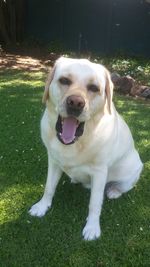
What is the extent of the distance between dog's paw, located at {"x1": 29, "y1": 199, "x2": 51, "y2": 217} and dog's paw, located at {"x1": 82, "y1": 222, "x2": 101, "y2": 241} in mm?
457

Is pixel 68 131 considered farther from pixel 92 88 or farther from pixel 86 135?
pixel 92 88

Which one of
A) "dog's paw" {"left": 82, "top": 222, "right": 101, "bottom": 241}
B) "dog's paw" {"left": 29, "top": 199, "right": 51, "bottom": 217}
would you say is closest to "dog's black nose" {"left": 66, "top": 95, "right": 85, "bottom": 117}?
"dog's paw" {"left": 82, "top": 222, "right": 101, "bottom": 241}

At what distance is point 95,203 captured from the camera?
158 inches

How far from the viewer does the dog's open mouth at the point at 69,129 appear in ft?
11.7

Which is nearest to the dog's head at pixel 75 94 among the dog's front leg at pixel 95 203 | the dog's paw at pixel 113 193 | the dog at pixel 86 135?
the dog at pixel 86 135

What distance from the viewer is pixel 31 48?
14.4 meters

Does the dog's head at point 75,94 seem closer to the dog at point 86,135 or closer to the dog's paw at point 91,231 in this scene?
the dog at point 86,135

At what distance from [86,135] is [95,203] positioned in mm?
635

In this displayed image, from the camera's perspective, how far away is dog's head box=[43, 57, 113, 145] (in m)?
3.43

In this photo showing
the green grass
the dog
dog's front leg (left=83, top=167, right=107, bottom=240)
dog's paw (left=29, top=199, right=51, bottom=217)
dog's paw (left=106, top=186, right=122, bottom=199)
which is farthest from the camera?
dog's paw (left=106, top=186, right=122, bottom=199)

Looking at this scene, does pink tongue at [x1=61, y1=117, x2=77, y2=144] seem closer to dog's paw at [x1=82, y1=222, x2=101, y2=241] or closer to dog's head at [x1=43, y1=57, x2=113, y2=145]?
dog's head at [x1=43, y1=57, x2=113, y2=145]

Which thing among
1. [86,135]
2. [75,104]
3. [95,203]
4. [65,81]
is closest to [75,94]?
[75,104]

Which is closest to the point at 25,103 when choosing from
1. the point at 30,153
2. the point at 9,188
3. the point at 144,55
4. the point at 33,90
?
the point at 33,90

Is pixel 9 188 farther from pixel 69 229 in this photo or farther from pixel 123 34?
pixel 123 34
